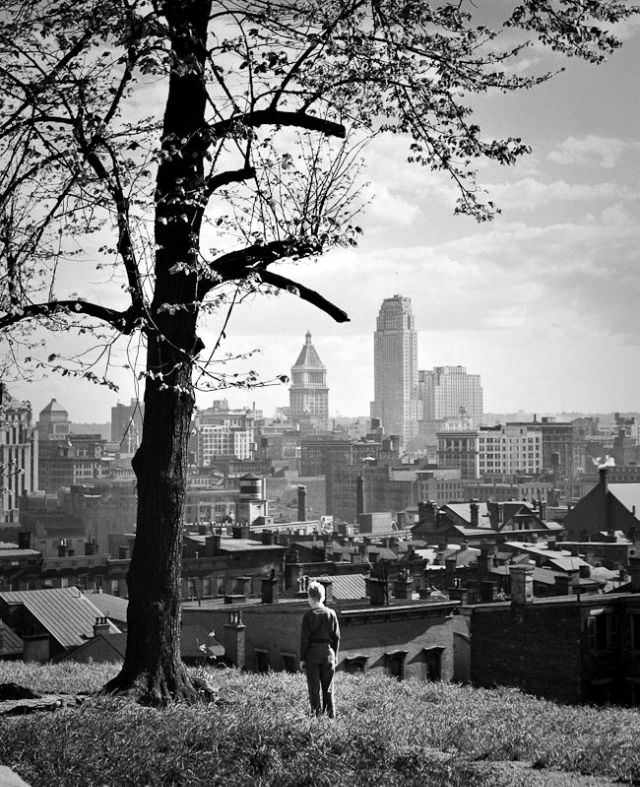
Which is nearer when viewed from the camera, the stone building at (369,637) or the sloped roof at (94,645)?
the sloped roof at (94,645)

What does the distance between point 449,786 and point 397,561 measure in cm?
5267

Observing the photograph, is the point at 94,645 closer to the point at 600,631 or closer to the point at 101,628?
the point at 101,628

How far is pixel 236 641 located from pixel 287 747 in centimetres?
2512

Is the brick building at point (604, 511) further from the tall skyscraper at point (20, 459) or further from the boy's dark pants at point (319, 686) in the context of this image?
the boy's dark pants at point (319, 686)

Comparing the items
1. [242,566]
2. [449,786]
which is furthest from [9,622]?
[449,786]

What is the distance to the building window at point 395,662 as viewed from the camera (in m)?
31.8

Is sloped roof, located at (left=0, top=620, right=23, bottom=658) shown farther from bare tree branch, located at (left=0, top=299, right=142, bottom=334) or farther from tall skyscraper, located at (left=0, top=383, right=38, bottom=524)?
tall skyscraper, located at (left=0, top=383, right=38, bottom=524)

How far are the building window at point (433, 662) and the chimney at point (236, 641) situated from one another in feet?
17.8

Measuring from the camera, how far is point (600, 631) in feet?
104

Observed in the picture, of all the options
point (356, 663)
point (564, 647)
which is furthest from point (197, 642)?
point (564, 647)

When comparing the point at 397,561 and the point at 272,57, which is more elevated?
the point at 272,57

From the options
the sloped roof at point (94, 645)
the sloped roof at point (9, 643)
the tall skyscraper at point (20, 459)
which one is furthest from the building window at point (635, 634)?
the tall skyscraper at point (20, 459)

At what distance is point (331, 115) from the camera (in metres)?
10.8

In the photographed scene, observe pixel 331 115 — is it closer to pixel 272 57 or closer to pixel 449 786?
pixel 272 57
